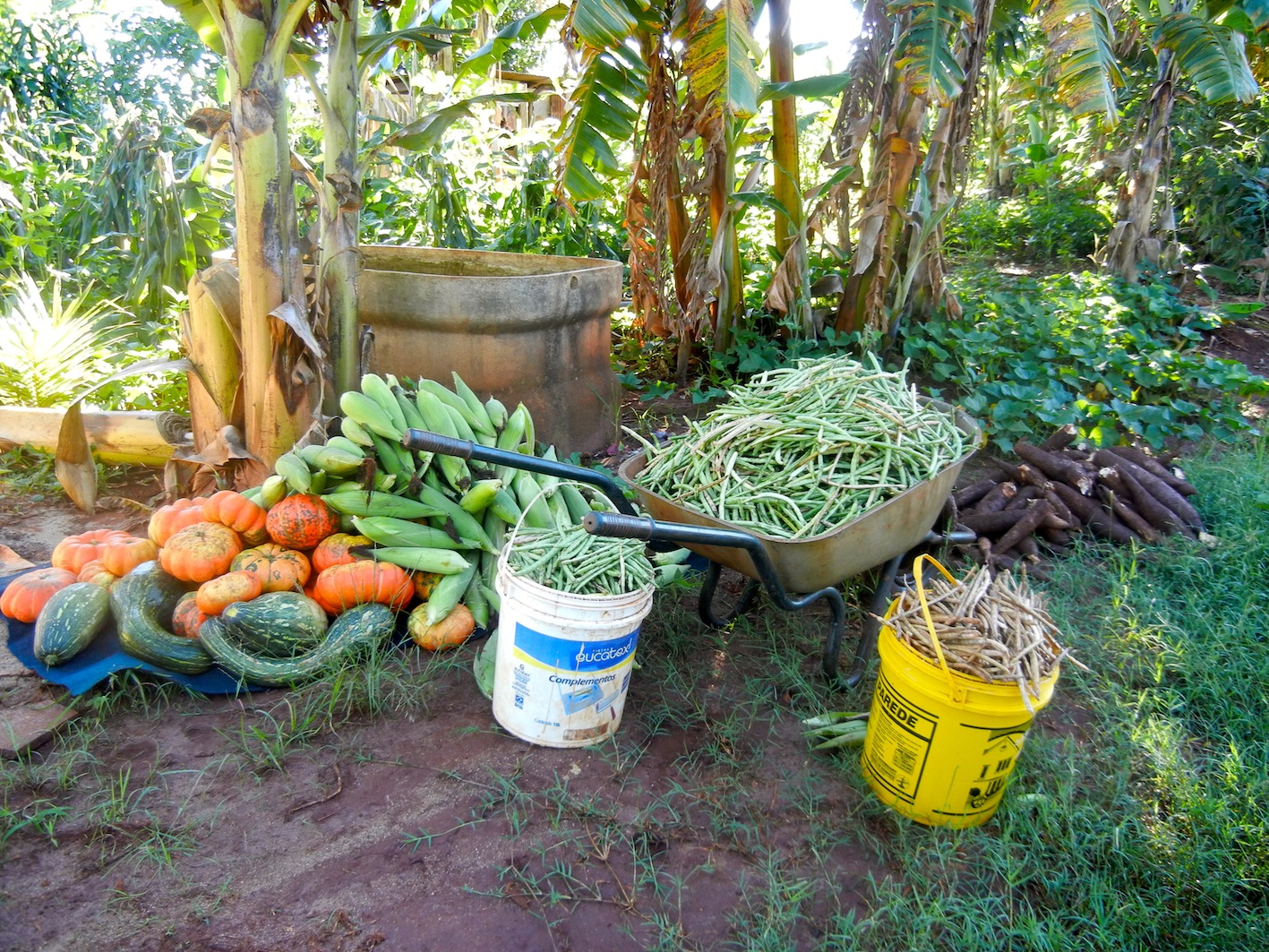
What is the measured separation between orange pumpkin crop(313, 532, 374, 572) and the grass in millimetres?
400

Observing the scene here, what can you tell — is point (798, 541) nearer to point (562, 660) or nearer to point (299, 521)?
point (562, 660)

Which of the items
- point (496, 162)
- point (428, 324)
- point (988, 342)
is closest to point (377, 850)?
point (428, 324)

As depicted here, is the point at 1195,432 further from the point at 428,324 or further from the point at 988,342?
the point at 428,324

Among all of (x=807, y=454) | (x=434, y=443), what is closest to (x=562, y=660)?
(x=434, y=443)

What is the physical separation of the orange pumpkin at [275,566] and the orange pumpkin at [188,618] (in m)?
0.18

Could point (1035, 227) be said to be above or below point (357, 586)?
above

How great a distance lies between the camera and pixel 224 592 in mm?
2783

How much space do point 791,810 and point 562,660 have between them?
79cm

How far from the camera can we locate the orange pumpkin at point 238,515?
3004 millimetres

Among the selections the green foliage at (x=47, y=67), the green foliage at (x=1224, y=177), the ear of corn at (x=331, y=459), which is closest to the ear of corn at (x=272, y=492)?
the ear of corn at (x=331, y=459)

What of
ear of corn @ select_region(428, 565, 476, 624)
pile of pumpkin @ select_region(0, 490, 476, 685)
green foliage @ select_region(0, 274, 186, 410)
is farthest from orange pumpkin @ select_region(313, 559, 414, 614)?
green foliage @ select_region(0, 274, 186, 410)

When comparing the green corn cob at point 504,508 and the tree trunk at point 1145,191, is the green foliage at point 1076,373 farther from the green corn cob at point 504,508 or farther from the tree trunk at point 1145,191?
the green corn cob at point 504,508

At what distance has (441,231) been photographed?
6.57m

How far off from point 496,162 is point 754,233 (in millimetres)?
2514
